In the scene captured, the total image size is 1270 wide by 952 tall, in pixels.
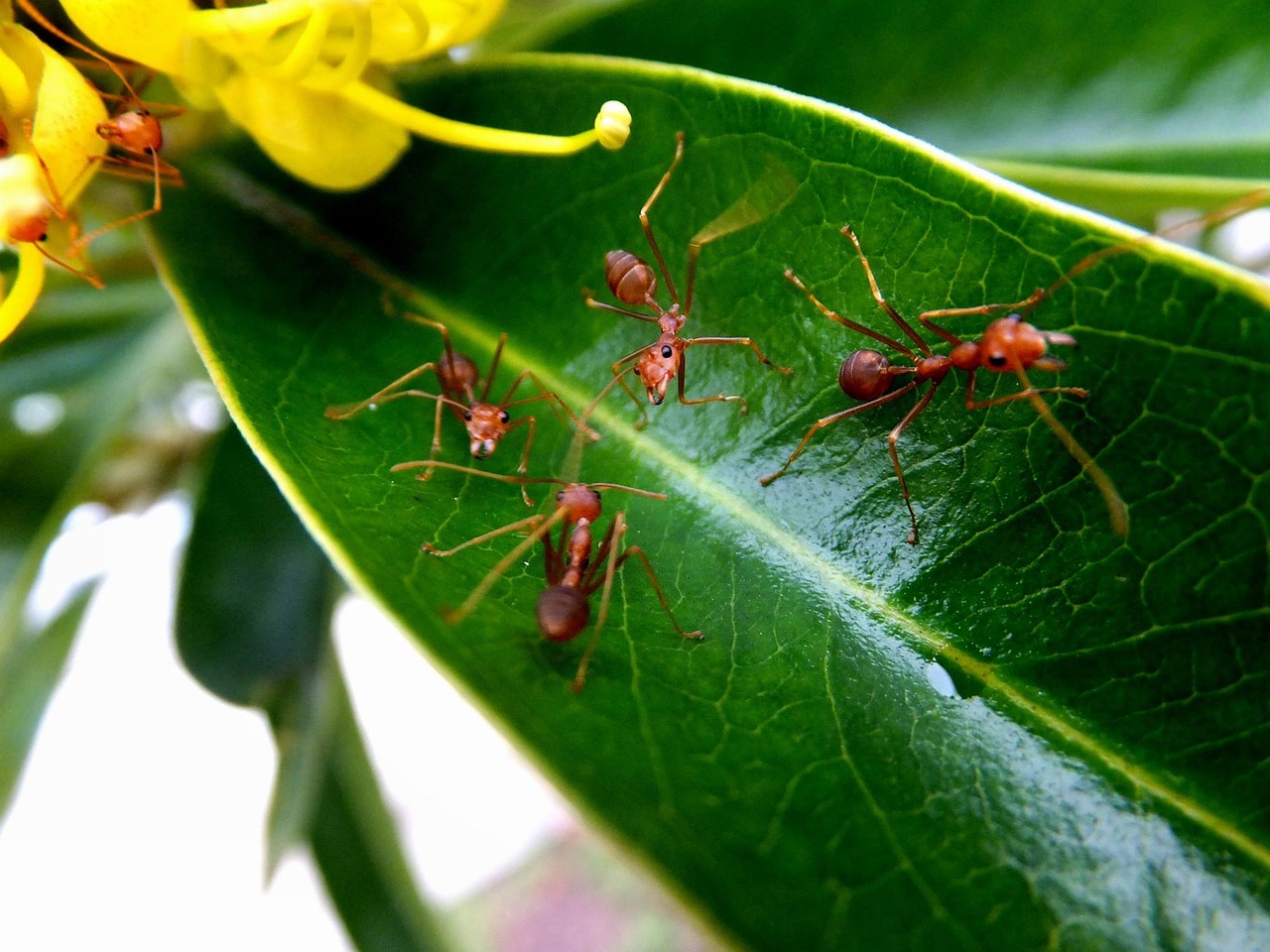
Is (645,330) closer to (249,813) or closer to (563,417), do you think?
(563,417)

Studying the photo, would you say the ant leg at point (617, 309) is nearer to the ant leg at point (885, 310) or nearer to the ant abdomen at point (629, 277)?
the ant abdomen at point (629, 277)

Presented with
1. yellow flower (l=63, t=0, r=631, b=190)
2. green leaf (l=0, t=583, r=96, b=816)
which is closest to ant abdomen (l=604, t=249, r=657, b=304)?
yellow flower (l=63, t=0, r=631, b=190)

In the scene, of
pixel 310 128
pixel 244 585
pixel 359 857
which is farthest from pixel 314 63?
pixel 359 857

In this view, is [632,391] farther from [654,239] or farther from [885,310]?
[885,310]

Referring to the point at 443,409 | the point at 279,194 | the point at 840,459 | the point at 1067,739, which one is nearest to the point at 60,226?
the point at 279,194

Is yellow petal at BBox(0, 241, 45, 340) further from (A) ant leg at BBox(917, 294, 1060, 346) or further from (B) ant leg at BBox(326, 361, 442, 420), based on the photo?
(A) ant leg at BBox(917, 294, 1060, 346)

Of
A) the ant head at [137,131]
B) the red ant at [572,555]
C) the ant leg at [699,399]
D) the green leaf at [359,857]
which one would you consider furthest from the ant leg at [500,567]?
the green leaf at [359,857]
